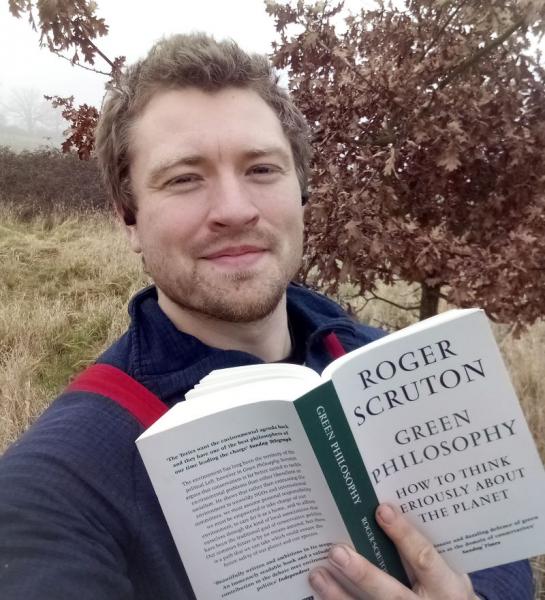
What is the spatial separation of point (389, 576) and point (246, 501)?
0.84ft

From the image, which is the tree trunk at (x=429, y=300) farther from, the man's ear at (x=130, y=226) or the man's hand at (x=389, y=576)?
the man's hand at (x=389, y=576)

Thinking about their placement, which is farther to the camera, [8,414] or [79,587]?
[8,414]

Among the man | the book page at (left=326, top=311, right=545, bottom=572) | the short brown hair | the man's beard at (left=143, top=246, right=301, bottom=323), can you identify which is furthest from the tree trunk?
the book page at (left=326, top=311, right=545, bottom=572)

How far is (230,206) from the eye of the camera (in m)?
1.36

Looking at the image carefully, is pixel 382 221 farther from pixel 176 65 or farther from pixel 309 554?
pixel 309 554

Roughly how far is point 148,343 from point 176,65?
743 millimetres

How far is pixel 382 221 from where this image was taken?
7.18 feet

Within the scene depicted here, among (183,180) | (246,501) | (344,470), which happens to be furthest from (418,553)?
(183,180)

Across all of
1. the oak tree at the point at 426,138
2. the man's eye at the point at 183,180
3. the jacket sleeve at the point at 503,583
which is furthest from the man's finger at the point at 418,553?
the oak tree at the point at 426,138

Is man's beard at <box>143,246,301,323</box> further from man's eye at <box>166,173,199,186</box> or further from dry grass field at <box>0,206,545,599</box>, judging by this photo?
dry grass field at <box>0,206,545,599</box>

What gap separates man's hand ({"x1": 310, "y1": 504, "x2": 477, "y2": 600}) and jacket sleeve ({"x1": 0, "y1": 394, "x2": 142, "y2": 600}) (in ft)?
1.13

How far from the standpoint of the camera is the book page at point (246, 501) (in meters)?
0.79

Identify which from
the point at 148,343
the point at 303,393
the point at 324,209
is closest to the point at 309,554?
the point at 303,393

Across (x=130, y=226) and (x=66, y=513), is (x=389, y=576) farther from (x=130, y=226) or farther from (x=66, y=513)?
(x=130, y=226)
